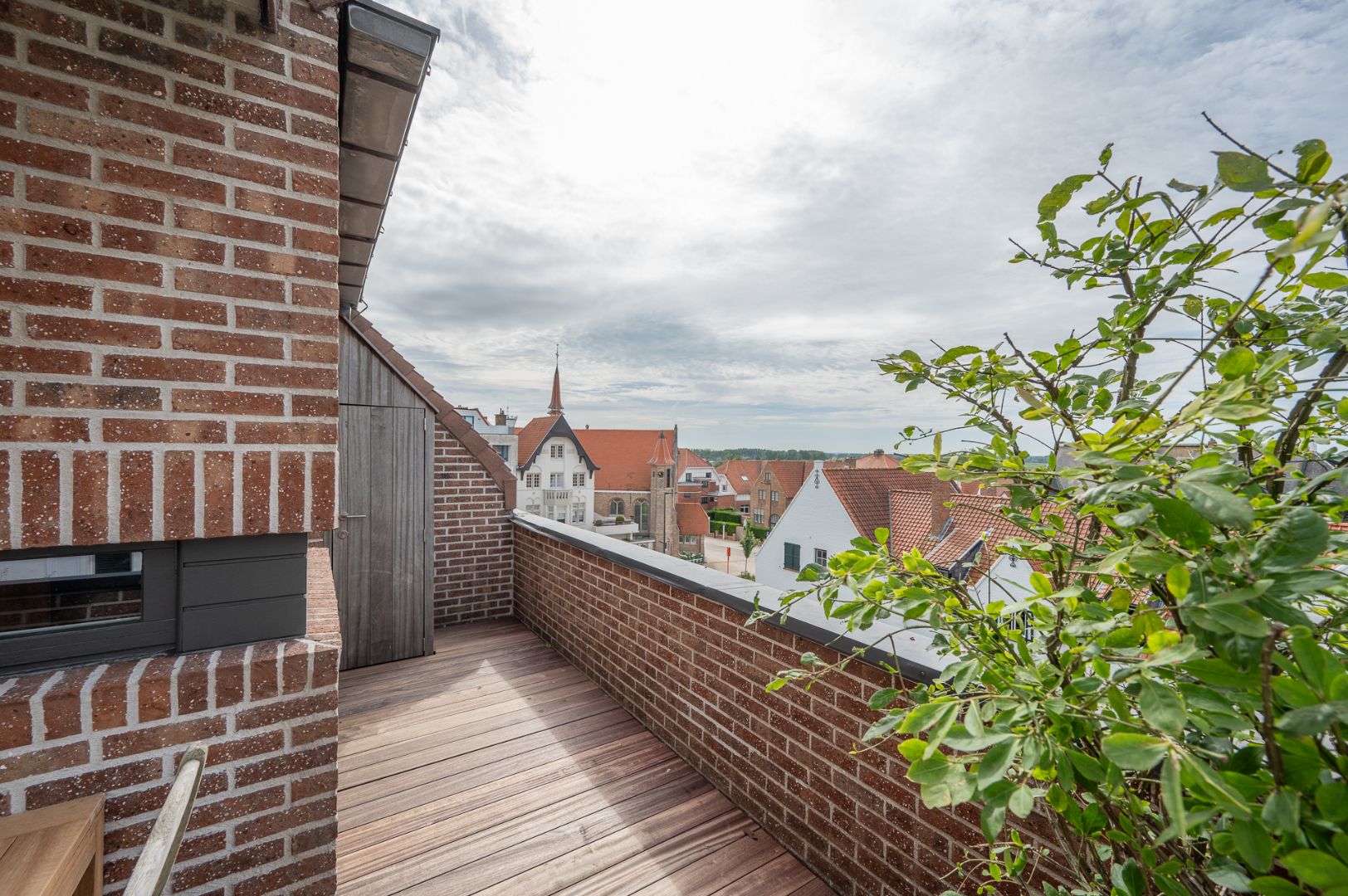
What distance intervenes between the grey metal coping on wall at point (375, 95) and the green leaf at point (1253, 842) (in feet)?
6.09

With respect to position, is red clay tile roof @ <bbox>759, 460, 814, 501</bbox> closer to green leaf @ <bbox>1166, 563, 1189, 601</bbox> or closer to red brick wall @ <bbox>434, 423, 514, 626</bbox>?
red brick wall @ <bbox>434, 423, 514, 626</bbox>

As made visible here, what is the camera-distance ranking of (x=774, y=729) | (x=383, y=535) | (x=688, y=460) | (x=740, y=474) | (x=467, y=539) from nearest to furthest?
1. (x=774, y=729)
2. (x=383, y=535)
3. (x=467, y=539)
4. (x=740, y=474)
5. (x=688, y=460)

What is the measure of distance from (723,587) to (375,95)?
216 centimetres

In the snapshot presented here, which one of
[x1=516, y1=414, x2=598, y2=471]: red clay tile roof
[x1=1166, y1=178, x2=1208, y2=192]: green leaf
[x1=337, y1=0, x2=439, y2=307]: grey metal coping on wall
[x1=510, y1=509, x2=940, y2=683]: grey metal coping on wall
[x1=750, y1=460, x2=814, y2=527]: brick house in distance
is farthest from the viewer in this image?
[x1=750, y1=460, x2=814, y2=527]: brick house in distance

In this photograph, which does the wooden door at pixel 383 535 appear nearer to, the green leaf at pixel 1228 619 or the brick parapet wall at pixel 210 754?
the brick parapet wall at pixel 210 754

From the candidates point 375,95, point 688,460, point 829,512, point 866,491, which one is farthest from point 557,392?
point 375,95

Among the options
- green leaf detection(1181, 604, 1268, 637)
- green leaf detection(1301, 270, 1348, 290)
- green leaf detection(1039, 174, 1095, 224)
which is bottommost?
green leaf detection(1181, 604, 1268, 637)

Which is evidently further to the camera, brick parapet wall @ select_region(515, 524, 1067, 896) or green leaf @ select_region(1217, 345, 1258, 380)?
brick parapet wall @ select_region(515, 524, 1067, 896)

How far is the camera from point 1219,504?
17.6 inches

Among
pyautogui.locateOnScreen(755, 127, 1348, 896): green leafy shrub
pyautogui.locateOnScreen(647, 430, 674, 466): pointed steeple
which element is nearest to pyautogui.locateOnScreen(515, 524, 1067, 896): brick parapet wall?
pyautogui.locateOnScreen(755, 127, 1348, 896): green leafy shrub

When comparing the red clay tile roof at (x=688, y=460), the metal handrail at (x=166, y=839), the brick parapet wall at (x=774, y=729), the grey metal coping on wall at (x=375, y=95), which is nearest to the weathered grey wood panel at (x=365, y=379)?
the grey metal coping on wall at (x=375, y=95)

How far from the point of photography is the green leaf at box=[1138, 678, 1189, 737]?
431 millimetres

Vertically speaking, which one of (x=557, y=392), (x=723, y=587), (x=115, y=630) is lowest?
(x=723, y=587)

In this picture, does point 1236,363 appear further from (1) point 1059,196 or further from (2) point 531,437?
(2) point 531,437
